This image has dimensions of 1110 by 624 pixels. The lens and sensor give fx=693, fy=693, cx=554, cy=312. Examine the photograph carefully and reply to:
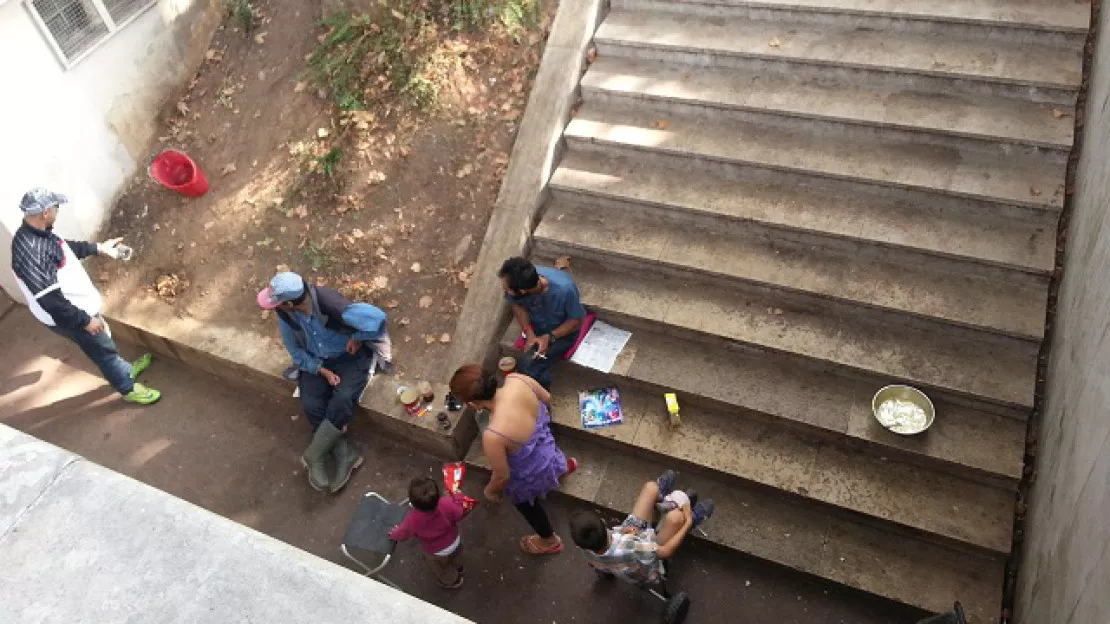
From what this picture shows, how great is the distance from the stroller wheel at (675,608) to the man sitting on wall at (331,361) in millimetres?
3328

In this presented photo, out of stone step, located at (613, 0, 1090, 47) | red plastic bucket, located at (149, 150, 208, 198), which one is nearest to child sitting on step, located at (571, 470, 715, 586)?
stone step, located at (613, 0, 1090, 47)

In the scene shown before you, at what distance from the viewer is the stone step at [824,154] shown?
6.05 meters

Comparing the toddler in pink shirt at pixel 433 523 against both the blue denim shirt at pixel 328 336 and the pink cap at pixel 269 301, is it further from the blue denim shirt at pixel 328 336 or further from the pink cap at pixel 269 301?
the pink cap at pixel 269 301

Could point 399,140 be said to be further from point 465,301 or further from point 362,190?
point 465,301

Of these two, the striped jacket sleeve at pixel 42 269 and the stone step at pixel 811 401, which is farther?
the striped jacket sleeve at pixel 42 269

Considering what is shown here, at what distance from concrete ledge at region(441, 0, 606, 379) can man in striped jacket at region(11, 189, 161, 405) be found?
3549 millimetres

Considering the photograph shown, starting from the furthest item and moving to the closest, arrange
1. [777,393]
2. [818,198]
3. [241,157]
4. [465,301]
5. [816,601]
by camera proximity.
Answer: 1. [241,157]
2. [465,301]
3. [818,198]
4. [777,393]
5. [816,601]

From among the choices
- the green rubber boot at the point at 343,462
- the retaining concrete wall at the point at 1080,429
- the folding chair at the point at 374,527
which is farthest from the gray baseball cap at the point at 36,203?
the retaining concrete wall at the point at 1080,429

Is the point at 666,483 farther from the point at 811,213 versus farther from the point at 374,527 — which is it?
the point at 811,213

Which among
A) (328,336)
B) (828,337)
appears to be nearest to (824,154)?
(828,337)

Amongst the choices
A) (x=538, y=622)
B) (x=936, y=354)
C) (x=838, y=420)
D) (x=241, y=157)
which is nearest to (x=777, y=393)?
(x=838, y=420)

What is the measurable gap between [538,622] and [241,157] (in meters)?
6.62

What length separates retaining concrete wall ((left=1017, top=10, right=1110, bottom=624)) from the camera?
12.0 ft

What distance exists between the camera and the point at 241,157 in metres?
8.72
